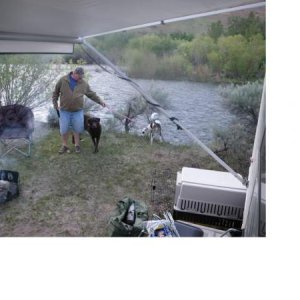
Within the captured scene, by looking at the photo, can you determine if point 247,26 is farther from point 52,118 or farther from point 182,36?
point 52,118

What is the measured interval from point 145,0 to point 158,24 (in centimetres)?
19

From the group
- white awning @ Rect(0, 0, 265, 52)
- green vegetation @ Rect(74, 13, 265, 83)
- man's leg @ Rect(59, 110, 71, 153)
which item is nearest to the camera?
white awning @ Rect(0, 0, 265, 52)

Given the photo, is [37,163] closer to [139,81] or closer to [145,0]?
[139,81]

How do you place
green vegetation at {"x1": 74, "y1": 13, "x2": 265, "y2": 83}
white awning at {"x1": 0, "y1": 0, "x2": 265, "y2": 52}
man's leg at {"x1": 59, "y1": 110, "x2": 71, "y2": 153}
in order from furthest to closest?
man's leg at {"x1": 59, "y1": 110, "x2": 71, "y2": 153}
green vegetation at {"x1": 74, "y1": 13, "x2": 265, "y2": 83}
white awning at {"x1": 0, "y1": 0, "x2": 265, "y2": 52}

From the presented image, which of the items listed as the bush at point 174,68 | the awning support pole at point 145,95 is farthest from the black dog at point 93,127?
the bush at point 174,68

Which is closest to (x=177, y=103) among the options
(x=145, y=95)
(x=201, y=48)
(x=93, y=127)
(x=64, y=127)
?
(x=145, y=95)

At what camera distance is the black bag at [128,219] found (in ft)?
5.80

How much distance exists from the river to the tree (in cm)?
7

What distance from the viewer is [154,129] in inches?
74.1

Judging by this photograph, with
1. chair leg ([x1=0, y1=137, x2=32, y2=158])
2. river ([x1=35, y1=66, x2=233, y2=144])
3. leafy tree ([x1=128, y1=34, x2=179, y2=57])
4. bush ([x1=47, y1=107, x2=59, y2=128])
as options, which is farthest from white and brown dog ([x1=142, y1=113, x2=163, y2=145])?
chair leg ([x1=0, y1=137, x2=32, y2=158])

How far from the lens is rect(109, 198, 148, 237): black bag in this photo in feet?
5.80

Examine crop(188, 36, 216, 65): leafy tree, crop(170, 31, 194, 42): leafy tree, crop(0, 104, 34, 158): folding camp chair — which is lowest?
crop(0, 104, 34, 158): folding camp chair

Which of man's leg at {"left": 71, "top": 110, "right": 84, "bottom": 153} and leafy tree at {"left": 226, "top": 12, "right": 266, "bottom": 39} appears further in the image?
man's leg at {"left": 71, "top": 110, "right": 84, "bottom": 153}

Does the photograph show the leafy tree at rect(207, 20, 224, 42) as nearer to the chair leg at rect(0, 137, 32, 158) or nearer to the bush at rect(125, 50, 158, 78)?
the bush at rect(125, 50, 158, 78)
